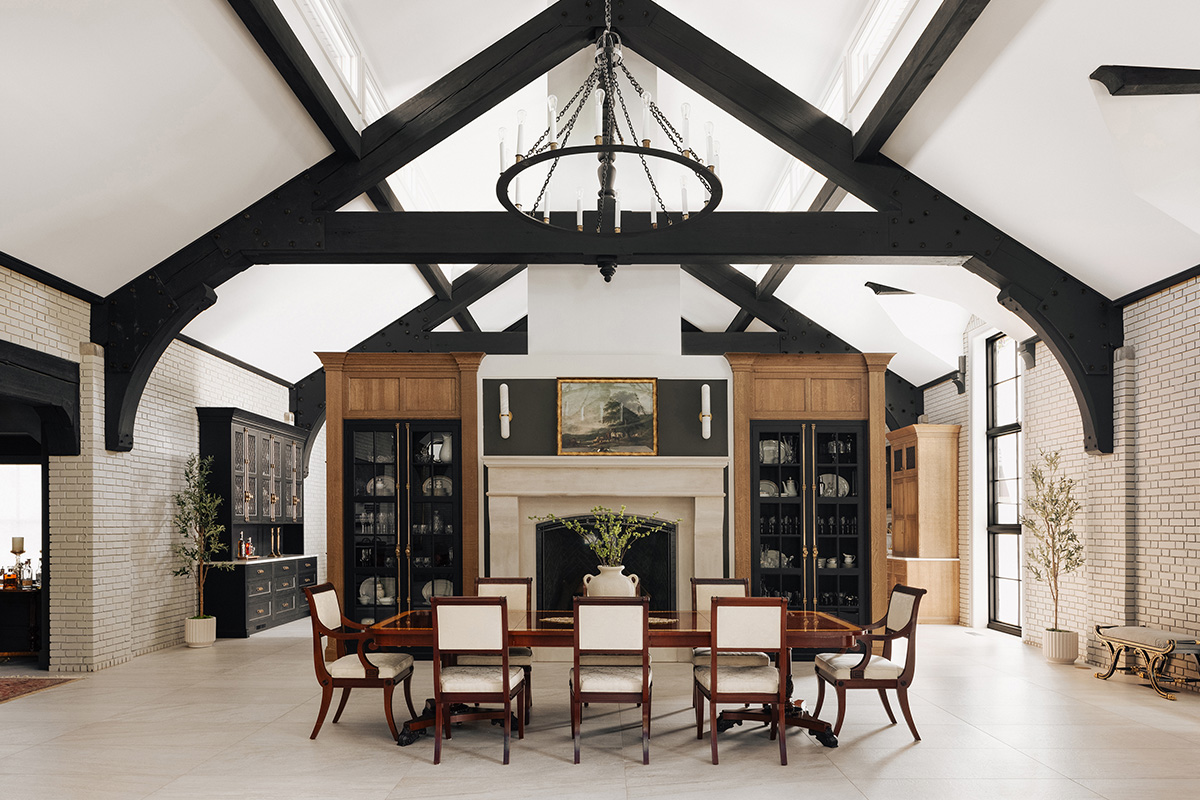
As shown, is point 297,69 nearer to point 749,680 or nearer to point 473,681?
point 473,681

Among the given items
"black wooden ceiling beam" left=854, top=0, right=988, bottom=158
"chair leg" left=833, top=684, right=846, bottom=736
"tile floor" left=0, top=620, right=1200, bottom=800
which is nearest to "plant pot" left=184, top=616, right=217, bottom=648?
Result: "tile floor" left=0, top=620, right=1200, bottom=800

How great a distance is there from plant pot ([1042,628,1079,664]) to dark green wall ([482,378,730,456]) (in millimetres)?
3238

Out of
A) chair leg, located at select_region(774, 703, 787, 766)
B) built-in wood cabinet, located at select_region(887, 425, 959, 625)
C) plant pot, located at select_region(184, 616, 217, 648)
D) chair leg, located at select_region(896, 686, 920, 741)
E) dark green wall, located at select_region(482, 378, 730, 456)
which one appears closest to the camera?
chair leg, located at select_region(774, 703, 787, 766)

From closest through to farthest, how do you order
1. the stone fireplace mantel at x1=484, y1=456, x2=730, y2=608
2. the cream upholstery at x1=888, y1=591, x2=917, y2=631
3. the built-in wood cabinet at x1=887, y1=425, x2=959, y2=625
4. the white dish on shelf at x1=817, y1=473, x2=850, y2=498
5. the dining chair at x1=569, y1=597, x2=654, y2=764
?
the dining chair at x1=569, y1=597, x2=654, y2=764 < the cream upholstery at x1=888, y1=591, x2=917, y2=631 < the stone fireplace mantel at x1=484, y1=456, x2=730, y2=608 < the white dish on shelf at x1=817, y1=473, x2=850, y2=498 < the built-in wood cabinet at x1=887, y1=425, x2=959, y2=625

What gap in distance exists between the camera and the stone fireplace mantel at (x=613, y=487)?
8.26m

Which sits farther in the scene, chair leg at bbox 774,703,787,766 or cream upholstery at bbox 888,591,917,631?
cream upholstery at bbox 888,591,917,631

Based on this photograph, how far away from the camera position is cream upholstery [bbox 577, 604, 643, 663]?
16.2 ft

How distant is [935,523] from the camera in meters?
10.9

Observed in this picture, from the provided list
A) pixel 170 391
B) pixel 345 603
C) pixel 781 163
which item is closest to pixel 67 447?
pixel 170 391

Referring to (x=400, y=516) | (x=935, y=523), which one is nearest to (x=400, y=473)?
(x=400, y=516)

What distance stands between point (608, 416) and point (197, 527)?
175 inches

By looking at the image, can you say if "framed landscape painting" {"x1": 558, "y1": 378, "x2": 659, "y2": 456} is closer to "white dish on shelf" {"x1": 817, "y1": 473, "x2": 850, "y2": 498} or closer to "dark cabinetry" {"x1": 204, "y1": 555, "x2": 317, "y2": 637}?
"white dish on shelf" {"x1": 817, "y1": 473, "x2": 850, "y2": 498}

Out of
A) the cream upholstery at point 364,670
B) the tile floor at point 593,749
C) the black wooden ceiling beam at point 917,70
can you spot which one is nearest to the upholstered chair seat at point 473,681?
the tile floor at point 593,749

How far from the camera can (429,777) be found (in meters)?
4.62
